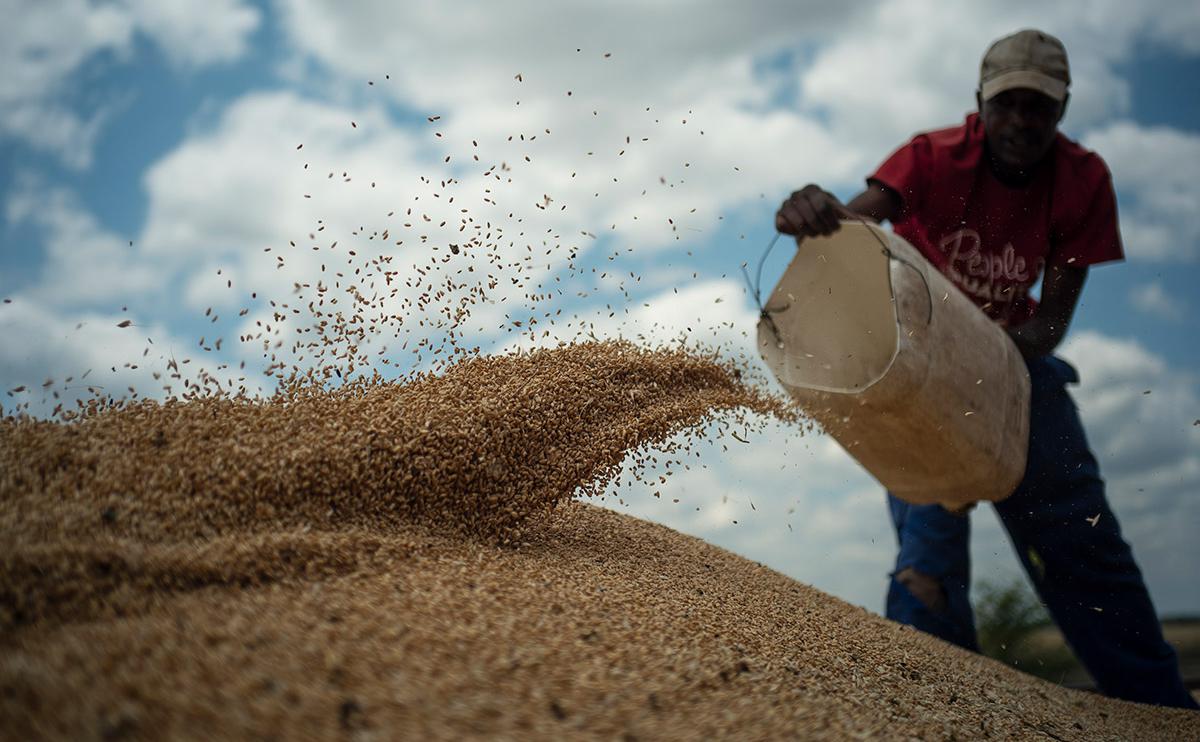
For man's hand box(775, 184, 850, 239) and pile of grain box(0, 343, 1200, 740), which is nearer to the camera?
pile of grain box(0, 343, 1200, 740)

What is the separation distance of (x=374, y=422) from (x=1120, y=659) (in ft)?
9.08

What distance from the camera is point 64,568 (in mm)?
1599

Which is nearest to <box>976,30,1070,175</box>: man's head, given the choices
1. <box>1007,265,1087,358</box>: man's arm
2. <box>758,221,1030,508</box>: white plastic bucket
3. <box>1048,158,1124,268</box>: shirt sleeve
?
<box>1048,158,1124,268</box>: shirt sleeve

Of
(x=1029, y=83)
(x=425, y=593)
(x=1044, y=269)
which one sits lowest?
(x=425, y=593)

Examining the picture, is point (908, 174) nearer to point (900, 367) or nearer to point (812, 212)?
point (812, 212)

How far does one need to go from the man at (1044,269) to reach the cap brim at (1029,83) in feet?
0.04

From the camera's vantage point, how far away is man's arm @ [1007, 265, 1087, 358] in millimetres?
3064

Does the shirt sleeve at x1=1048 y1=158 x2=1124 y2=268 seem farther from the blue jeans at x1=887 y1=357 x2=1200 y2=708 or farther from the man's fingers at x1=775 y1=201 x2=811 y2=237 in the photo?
the man's fingers at x1=775 y1=201 x2=811 y2=237

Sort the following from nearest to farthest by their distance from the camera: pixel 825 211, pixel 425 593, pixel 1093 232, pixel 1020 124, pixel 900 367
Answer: pixel 425 593 < pixel 900 367 < pixel 825 211 < pixel 1020 124 < pixel 1093 232

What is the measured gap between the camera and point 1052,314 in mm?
3129

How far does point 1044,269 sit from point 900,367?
4.03 ft

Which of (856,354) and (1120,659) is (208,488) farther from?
(1120,659)

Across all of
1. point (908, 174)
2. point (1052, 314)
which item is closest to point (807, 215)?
point (908, 174)

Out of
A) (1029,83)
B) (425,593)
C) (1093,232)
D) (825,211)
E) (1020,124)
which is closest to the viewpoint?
(425,593)
